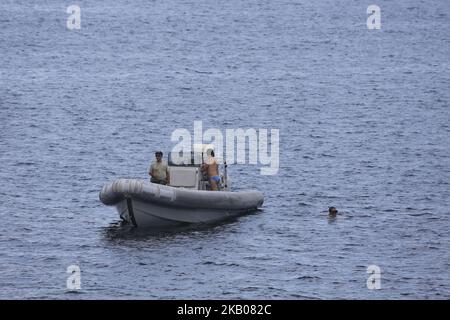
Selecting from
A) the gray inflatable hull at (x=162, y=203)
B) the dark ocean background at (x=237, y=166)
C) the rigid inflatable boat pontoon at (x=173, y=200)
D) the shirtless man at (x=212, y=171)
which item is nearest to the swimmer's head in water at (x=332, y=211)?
the dark ocean background at (x=237, y=166)

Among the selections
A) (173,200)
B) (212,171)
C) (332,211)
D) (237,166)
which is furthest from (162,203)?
(237,166)

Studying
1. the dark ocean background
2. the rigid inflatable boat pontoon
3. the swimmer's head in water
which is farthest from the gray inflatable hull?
the swimmer's head in water

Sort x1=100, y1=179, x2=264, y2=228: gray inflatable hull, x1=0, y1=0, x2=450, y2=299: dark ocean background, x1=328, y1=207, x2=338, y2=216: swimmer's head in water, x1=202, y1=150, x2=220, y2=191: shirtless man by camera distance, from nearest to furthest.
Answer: x1=0, y1=0, x2=450, y2=299: dark ocean background < x1=100, y1=179, x2=264, y2=228: gray inflatable hull < x1=202, y1=150, x2=220, y2=191: shirtless man < x1=328, y1=207, x2=338, y2=216: swimmer's head in water

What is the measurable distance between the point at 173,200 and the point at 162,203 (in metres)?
0.33

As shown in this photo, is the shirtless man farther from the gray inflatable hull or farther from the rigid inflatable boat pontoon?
the gray inflatable hull

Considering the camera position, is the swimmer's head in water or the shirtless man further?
the swimmer's head in water

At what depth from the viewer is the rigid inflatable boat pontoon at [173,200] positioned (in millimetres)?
34750

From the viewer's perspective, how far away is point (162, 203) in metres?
35.2

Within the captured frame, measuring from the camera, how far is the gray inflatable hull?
114ft

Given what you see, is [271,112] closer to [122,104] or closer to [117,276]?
[122,104]

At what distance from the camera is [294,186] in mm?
46719

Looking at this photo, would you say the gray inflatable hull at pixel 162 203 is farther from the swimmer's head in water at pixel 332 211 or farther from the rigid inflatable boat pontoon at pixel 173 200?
the swimmer's head in water at pixel 332 211
